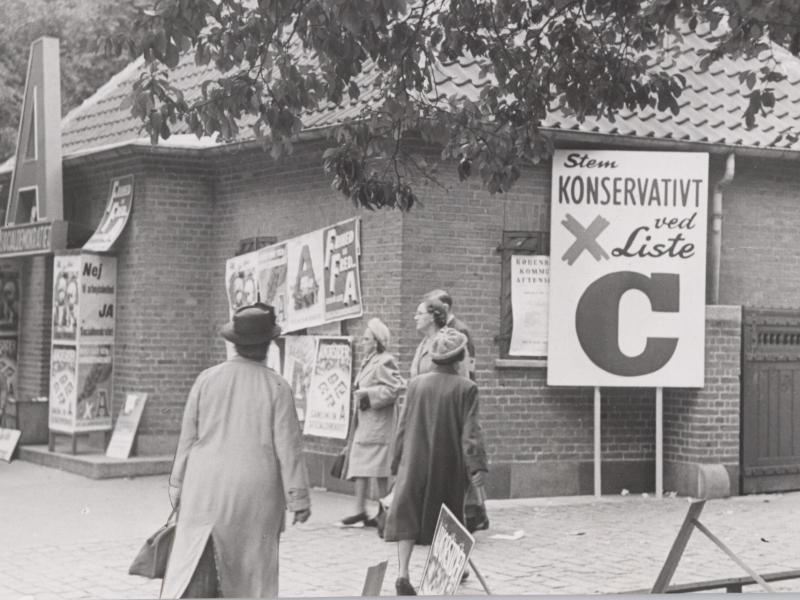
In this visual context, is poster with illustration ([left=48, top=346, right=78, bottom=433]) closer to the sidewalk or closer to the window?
the sidewalk

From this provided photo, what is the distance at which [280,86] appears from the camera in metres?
8.61

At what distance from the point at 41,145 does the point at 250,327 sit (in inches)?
410

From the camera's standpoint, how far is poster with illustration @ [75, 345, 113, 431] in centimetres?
1531

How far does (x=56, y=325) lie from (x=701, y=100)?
25.6 feet

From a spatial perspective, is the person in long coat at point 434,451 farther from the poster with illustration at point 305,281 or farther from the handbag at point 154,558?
the poster with illustration at point 305,281

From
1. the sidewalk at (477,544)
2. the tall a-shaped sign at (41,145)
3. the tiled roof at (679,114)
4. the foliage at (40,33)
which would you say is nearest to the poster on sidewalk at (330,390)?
the sidewalk at (477,544)

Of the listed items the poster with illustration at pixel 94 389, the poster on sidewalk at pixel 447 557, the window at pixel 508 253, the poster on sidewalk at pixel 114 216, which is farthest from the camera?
the poster on sidewalk at pixel 114 216

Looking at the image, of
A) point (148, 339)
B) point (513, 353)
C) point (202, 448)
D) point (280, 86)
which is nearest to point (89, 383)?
point (148, 339)

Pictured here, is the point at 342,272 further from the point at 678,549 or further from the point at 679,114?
the point at 678,549

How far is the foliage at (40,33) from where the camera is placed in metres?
24.9

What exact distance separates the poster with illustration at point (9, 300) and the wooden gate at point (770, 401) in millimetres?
9805

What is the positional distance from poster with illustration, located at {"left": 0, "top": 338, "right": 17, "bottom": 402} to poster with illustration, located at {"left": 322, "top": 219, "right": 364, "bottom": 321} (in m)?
6.20

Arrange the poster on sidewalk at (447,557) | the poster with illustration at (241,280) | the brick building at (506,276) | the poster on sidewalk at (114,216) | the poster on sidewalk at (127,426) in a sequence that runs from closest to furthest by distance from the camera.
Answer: the poster on sidewalk at (447,557), the brick building at (506,276), the poster with illustration at (241,280), the poster on sidewalk at (127,426), the poster on sidewalk at (114,216)

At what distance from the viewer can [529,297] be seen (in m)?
13.0
